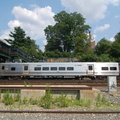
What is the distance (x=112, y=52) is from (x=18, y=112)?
3675cm

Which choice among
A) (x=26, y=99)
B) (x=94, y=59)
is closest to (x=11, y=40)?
(x=94, y=59)

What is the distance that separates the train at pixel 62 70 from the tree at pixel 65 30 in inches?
1683

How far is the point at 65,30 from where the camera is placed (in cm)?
6656

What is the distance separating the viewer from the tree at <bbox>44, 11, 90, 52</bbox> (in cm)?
6619

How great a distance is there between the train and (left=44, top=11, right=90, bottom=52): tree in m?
42.7

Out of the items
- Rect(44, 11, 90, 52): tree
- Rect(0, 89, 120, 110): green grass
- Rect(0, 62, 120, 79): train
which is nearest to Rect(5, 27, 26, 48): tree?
Rect(44, 11, 90, 52): tree

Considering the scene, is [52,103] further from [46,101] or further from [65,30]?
[65,30]

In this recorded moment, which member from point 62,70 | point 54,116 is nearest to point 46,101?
point 54,116

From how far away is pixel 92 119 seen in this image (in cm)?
577

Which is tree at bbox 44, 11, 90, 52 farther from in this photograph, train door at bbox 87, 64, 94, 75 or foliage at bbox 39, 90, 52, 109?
foliage at bbox 39, 90, 52, 109

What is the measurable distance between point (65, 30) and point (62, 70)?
46023 mm

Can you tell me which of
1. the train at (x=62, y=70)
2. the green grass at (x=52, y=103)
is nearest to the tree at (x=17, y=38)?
the train at (x=62, y=70)

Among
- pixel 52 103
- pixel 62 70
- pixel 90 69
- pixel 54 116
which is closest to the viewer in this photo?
pixel 54 116

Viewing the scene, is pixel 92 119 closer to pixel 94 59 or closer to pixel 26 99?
pixel 26 99
